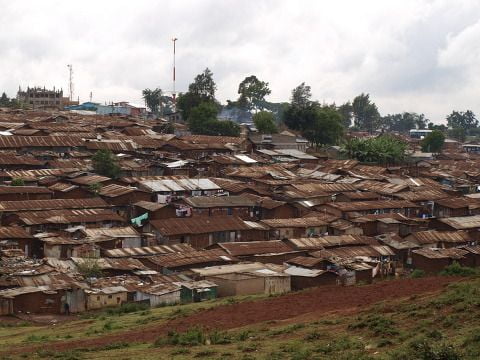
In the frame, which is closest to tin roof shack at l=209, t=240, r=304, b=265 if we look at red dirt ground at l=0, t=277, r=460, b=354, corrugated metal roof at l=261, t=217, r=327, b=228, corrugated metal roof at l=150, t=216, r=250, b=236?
corrugated metal roof at l=150, t=216, r=250, b=236

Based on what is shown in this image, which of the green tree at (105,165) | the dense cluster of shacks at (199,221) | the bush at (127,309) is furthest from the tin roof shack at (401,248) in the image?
the green tree at (105,165)

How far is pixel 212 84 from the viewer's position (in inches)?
3258

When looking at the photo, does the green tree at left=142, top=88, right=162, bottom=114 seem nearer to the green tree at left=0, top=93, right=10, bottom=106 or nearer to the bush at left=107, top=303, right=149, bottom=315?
the green tree at left=0, top=93, right=10, bottom=106

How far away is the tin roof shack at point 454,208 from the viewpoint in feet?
157

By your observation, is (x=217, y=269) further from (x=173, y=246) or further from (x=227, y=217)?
(x=227, y=217)

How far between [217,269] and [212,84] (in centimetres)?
5298

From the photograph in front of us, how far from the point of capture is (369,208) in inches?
1756

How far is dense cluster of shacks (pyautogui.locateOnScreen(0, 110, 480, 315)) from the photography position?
29797 mm

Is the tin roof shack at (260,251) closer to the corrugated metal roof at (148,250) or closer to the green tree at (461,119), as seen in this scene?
the corrugated metal roof at (148,250)

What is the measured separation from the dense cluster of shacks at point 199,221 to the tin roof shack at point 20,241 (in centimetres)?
6

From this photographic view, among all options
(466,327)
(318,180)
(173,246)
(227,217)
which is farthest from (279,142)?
(466,327)

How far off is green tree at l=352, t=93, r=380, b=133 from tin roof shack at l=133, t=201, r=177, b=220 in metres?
79.2

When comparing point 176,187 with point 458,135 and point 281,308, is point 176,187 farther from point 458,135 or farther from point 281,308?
point 458,135

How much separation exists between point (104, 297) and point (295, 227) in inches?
582
